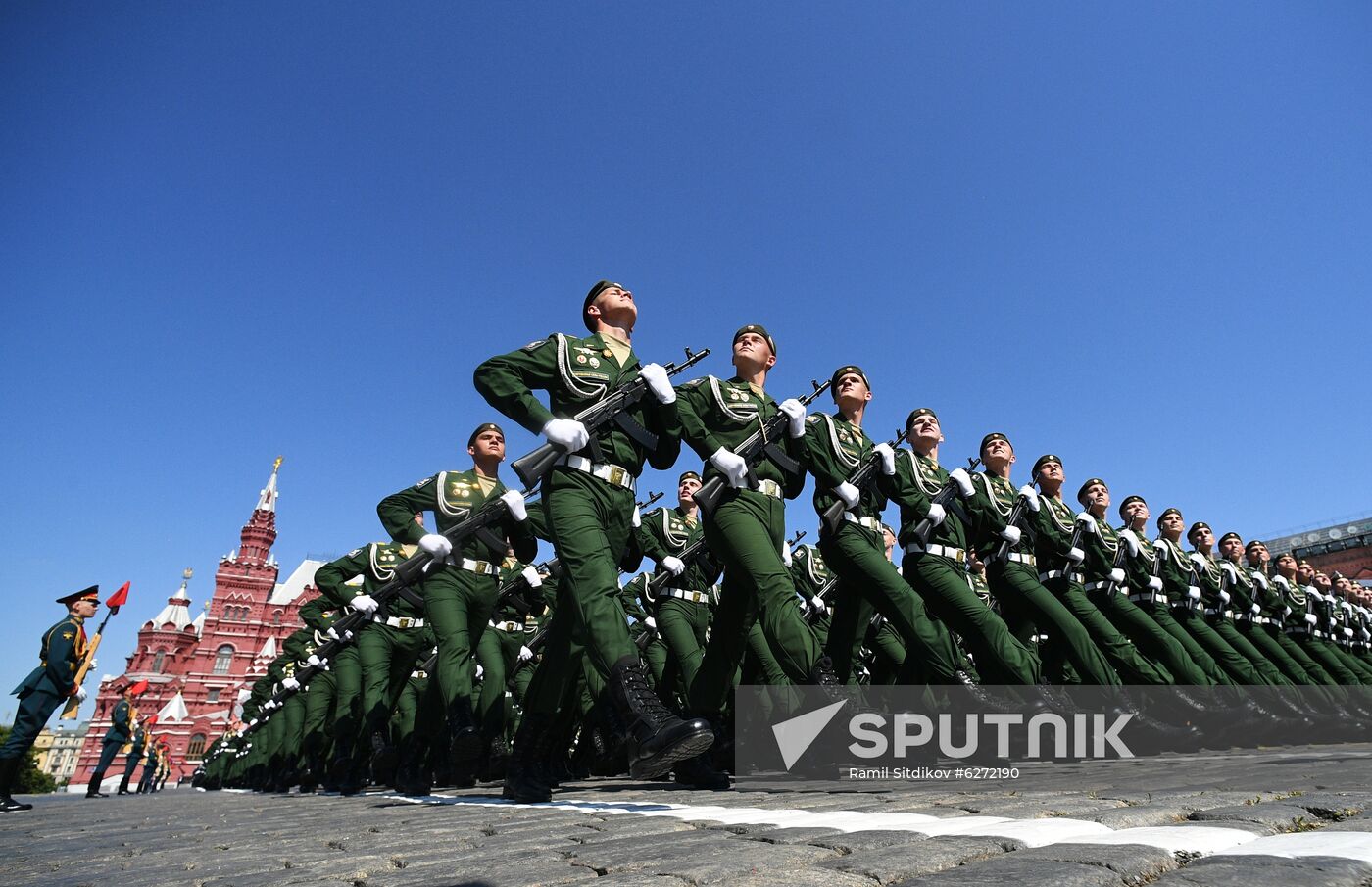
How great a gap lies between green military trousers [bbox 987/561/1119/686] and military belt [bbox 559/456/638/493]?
13.0 ft

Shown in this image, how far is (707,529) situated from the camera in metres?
4.51

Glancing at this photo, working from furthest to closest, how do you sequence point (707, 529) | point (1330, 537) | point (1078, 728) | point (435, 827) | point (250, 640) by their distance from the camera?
1. point (250, 640)
2. point (1330, 537)
3. point (1078, 728)
4. point (707, 529)
5. point (435, 827)

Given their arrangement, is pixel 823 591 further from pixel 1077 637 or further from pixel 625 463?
pixel 625 463

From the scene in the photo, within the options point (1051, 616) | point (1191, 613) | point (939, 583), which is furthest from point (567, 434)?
point (1191, 613)

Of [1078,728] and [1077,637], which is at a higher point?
[1077,637]

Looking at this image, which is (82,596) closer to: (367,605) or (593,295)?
(367,605)

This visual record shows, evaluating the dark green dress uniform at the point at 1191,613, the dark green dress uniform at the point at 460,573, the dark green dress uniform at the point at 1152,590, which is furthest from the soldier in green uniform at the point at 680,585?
the dark green dress uniform at the point at 1191,613

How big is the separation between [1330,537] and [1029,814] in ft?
187

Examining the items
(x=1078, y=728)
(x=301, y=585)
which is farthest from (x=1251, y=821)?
(x=301, y=585)

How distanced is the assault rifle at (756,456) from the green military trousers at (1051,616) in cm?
268

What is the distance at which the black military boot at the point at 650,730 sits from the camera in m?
2.78

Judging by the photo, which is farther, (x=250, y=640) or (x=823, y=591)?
(x=250, y=640)

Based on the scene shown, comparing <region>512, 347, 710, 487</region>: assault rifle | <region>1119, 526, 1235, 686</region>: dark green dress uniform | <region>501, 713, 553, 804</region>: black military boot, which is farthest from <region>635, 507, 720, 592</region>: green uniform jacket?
<region>1119, 526, 1235, 686</region>: dark green dress uniform

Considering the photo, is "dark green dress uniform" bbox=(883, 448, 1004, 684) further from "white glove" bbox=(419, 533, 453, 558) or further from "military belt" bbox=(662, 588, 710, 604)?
"white glove" bbox=(419, 533, 453, 558)
